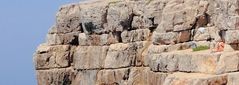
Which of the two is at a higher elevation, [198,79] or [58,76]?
[198,79]

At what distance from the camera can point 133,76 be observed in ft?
100

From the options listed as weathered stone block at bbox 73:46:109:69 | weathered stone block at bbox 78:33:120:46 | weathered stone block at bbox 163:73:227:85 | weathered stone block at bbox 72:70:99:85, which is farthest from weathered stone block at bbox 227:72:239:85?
weathered stone block at bbox 72:70:99:85

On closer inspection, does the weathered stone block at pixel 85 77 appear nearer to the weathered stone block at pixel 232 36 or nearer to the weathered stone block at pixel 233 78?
the weathered stone block at pixel 232 36

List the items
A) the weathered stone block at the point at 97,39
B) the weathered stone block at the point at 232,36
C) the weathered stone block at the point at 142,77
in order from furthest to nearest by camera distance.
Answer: the weathered stone block at the point at 97,39
the weathered stone block at the point at 142,77
the weathered stone block at the point at 232,36

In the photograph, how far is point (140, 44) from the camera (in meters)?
30.7

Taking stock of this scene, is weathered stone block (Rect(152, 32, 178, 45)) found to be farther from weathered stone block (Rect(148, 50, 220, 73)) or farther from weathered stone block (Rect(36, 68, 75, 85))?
weathered stone block (Rect(36, 68, 75, 85))

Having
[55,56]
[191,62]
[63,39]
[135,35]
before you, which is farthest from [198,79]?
[63,39]

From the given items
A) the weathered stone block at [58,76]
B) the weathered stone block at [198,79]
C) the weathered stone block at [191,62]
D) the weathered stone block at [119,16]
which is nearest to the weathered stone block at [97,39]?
the weathered stone block at [119,16]

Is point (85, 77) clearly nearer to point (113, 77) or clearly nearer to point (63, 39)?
point (113, 77)

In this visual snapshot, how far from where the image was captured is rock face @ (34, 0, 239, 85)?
20.1 meters

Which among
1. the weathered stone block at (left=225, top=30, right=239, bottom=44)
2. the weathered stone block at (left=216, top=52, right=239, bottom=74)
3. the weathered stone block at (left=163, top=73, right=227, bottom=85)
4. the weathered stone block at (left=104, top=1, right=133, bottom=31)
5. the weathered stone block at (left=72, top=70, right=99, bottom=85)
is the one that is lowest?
the weathered stone block at (left=72, top=70, right=99, bottom=85)

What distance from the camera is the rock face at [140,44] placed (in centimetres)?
2006

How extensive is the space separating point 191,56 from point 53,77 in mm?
15470

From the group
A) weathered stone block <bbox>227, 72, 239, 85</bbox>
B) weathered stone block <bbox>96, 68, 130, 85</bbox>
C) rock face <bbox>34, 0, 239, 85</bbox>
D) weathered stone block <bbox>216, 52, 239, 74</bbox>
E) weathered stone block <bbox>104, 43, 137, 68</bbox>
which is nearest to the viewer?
weathered stone block <bbox>227, 72, 239, 85</bbox>
